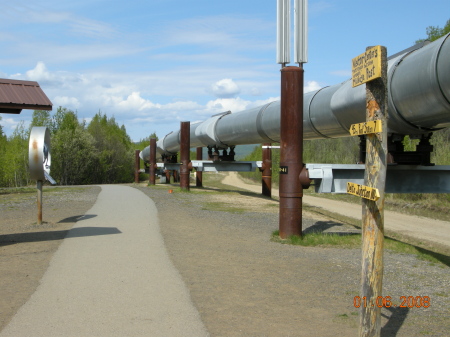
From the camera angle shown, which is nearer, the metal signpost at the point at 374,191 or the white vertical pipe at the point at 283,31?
the metal signpost at the point at 374,191

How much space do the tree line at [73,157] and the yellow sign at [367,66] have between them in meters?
54.4

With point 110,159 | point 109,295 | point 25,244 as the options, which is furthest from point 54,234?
point 110,159

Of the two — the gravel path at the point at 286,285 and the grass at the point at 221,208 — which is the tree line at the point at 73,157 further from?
the gravel path at the point at 286,285

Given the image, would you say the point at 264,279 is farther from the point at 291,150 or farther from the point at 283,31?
the point at 283,31

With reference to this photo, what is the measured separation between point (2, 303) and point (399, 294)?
4713 millimetres

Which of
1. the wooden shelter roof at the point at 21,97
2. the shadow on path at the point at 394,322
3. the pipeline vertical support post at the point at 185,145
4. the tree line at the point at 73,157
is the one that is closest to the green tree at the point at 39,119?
the tree line at the point at 73,157

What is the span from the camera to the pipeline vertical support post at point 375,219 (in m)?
4.56

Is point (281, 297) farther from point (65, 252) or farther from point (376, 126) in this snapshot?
point (65, 252)

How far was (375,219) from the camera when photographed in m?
4.60

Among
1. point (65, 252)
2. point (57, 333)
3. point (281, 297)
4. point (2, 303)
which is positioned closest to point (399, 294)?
point (281, 297)

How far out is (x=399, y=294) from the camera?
21.4 ft

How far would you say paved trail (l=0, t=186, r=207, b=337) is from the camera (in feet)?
A: 16.5

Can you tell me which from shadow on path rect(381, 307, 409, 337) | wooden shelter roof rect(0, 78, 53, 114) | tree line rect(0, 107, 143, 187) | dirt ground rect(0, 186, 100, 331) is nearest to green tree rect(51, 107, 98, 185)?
tree line rect(0, 107, 143, 187)

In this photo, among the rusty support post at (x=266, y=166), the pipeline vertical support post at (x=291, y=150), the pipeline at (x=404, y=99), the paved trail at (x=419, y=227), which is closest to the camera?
the pipeline at (x=404, y=99)
